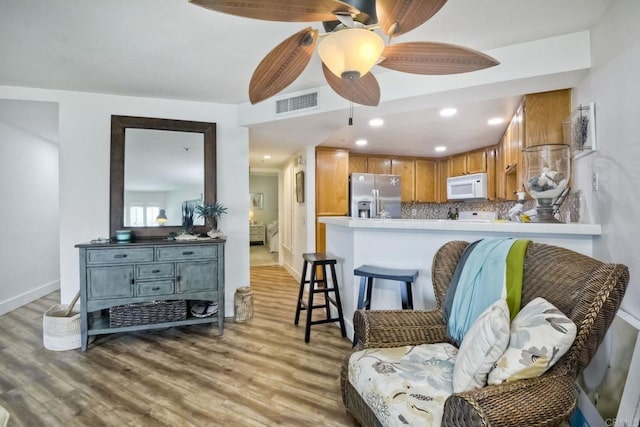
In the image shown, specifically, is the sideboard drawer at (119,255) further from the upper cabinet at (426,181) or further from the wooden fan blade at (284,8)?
the upper cabinet at (426,181)

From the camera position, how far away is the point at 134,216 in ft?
9.86

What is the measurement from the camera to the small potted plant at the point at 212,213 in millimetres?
3026

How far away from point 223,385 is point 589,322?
6.63ft

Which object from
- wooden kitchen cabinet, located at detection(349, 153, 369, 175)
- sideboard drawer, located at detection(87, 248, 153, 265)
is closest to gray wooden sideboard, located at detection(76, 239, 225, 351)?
sideboard drawer, located at detection(87, 248, 153, 265)

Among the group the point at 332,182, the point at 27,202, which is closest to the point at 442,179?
the point at 332,182

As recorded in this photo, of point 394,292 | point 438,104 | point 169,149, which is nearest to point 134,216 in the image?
point 169,149

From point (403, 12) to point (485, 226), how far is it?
150cm

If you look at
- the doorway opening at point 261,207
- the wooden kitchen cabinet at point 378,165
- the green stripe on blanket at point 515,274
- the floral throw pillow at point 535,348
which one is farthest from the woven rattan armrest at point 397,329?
the doorway opening at point 261,207

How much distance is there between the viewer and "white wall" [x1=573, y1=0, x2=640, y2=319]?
4.89ft

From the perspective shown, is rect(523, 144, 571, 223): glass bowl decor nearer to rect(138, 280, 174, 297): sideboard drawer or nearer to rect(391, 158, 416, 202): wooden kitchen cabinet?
rect(138, 280, 174, 297): sideboard drawer

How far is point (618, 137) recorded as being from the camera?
163 cm

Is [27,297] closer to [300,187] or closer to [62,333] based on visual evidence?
[62,333]

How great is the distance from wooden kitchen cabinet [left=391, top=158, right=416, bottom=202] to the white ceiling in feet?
6.63

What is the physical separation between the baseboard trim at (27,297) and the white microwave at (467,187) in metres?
6.10
